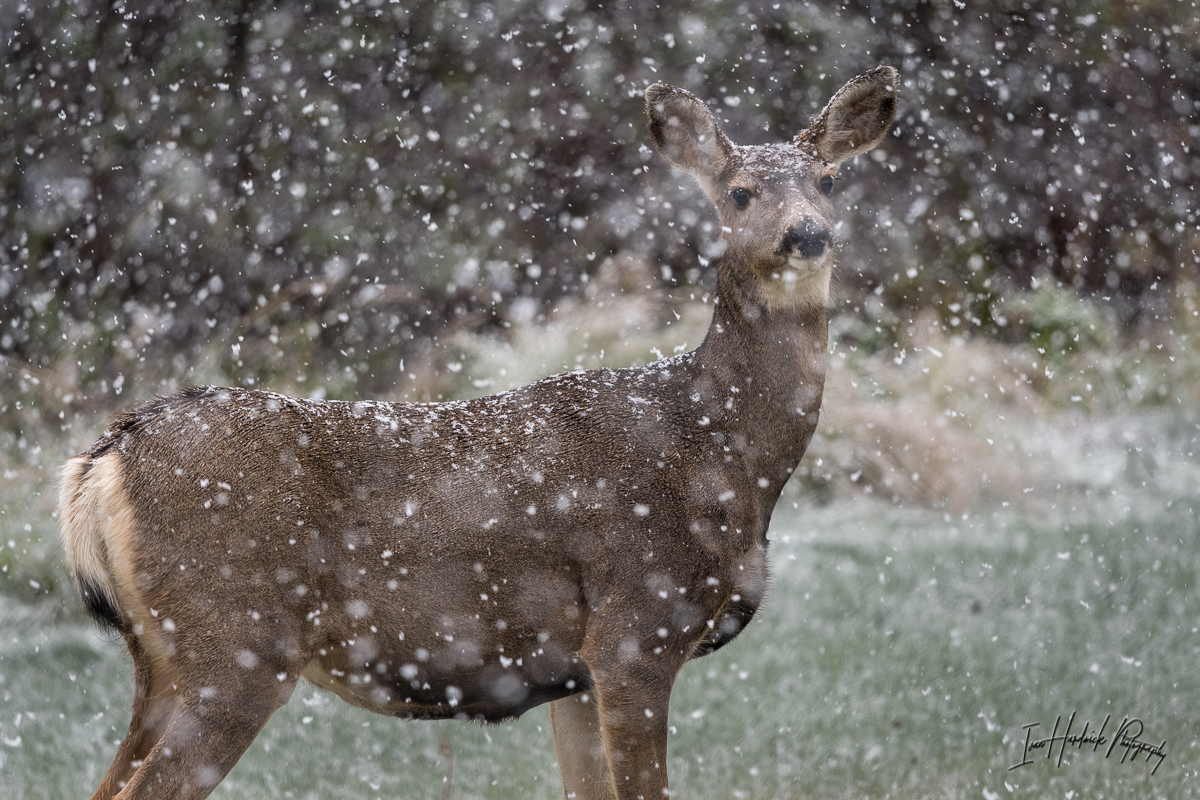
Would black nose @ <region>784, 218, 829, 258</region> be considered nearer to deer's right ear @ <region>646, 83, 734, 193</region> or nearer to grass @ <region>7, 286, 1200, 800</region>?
deer's right ear @ <region>646, 83, 734, 193</region>

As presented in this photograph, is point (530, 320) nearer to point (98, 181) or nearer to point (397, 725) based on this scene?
point (98, 181)

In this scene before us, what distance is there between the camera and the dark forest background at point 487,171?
9.55 meters

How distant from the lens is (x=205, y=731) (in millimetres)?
2951

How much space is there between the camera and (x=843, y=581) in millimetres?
7227

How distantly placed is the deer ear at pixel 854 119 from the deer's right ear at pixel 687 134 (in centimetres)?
25

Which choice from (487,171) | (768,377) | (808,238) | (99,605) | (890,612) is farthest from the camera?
(487,171)

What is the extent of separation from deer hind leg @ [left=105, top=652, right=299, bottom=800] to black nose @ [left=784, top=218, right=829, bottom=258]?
1.70 m

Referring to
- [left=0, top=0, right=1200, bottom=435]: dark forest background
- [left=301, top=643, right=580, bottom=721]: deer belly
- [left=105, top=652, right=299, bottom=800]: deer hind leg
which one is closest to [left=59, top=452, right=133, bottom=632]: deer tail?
[left=105, top=652, right=299, bottom=800]: deer hind leg

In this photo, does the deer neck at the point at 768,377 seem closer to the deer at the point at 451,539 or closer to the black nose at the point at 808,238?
the deer at the point at 451,539

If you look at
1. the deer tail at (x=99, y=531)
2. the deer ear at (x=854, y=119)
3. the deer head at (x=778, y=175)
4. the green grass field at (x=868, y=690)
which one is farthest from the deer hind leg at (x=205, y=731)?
the deer ear at (x=854, y=119)

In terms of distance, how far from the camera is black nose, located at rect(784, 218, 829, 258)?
321cm

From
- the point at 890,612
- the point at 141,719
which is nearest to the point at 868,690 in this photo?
the point at 890,612

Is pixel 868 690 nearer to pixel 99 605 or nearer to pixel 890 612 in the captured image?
pixel 890 612

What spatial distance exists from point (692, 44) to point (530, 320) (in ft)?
10.3
